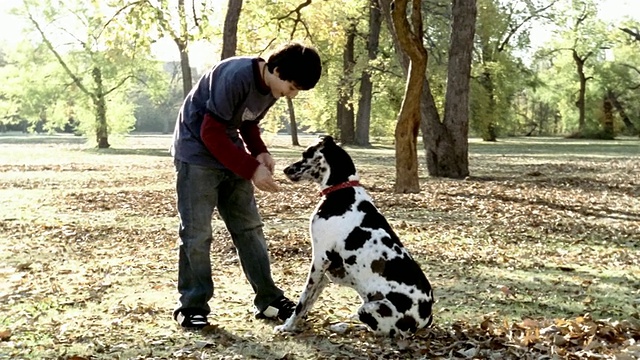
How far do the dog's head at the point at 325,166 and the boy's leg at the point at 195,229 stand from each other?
649 millimetres

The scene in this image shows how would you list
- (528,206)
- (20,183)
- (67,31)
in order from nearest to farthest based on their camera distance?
(528,206), (20,183), (67,31)

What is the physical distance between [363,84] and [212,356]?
3605cm

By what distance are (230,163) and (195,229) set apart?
651mm

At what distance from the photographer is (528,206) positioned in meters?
12.9

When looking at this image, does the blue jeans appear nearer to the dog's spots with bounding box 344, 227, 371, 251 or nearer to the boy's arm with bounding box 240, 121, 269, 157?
the boy's arm with bounding box 240, 121, 269, 157

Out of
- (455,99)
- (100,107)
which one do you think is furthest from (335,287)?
(100,107)

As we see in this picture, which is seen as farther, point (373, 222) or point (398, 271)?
point (373, 222)

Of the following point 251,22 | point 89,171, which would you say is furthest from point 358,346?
point 89,171

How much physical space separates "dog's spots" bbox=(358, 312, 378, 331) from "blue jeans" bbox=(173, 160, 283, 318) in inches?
38.6

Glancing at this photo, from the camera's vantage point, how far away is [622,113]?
6656 cm

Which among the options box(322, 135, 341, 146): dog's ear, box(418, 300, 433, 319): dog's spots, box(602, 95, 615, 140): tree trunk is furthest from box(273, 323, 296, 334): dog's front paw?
box(602, 95, 615, 140): tree trunk

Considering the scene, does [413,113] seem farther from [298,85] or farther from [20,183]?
[20,183]

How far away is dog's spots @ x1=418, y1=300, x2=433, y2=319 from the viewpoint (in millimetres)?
4895

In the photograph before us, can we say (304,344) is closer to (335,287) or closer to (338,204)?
(338,204)
